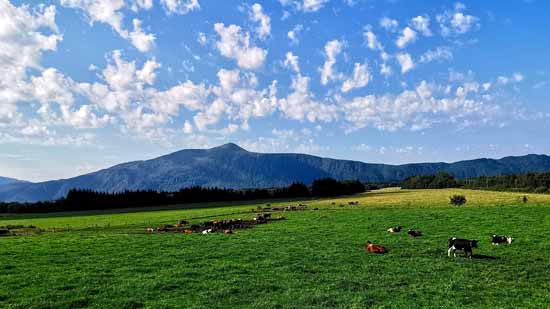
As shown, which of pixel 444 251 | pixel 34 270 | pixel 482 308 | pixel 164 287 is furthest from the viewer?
pixel 444 251

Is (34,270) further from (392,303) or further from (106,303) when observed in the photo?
(392,303)

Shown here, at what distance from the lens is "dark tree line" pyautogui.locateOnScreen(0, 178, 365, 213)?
426 ft

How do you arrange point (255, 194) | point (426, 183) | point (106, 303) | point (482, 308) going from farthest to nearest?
point (426, 183) → point (255, 194) → point (106, 303) → point (482, 308)

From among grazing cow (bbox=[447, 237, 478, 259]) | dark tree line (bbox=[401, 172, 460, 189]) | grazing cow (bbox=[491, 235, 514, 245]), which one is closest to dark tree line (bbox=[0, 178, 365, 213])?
dark tree line (bbox=[401, 172, 460, 189])

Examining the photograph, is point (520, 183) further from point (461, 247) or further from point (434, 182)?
point (461, 247)

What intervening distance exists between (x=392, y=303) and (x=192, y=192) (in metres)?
141

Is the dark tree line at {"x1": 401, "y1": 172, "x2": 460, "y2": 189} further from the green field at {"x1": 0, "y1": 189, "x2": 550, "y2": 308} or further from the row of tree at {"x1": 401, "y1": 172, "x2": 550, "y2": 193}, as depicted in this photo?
the green field at {"x1": 0, "y1": 189, "x2": 550, "y2": 308}

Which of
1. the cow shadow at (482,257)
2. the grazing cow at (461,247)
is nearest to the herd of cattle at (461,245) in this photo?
the grazing cow at (461,247)

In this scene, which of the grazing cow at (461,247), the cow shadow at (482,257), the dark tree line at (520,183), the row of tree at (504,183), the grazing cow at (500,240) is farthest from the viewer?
the row of tree at (504,183)

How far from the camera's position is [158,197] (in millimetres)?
140250

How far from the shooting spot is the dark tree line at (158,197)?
130 metres

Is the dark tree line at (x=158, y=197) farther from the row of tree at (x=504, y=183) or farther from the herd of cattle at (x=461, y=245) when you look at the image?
the herd of cattle at (x=461, y=245)

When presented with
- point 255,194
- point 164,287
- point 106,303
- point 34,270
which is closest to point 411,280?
point 164,287

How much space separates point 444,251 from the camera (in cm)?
2452
